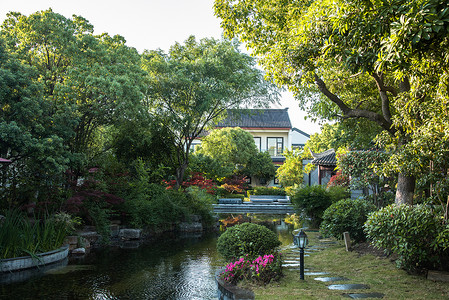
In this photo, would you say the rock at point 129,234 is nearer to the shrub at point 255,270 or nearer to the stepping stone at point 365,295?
the shrub at point 255,270

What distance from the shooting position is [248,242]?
6953 mm

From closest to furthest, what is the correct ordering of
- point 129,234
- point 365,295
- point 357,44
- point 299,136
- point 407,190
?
1. point 357,44
2. point 365,295
3. point 407,190
4. point 129,234
5. point 299,136

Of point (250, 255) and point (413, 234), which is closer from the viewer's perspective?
point (413, 234)

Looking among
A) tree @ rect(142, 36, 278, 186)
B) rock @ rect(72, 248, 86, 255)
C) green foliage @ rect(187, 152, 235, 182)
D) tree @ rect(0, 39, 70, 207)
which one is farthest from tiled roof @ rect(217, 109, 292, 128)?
rock @ rect(72, 248, 86, 255)

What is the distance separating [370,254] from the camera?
805 cm

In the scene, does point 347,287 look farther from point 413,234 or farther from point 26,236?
point 26,236

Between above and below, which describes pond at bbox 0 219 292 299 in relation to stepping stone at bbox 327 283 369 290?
below

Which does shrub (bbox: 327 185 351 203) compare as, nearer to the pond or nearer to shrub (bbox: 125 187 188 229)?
shrub (bbox: 125 187 188 229)

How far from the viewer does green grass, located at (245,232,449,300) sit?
17.6 feet

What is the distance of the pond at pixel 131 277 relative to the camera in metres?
6.54

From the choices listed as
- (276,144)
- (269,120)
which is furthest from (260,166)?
(269,120)

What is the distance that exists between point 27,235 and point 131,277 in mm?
2529

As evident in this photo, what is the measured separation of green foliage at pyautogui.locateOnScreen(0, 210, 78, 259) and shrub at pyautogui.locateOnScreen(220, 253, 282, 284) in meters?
4.56

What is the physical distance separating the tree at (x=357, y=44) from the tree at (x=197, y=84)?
247 inches
